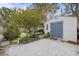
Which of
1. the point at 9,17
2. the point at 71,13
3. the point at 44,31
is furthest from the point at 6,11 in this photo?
the point at 71,13

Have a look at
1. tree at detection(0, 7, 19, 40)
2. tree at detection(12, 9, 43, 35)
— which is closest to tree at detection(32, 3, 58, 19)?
tree at detection(12, 9, 43, 35)

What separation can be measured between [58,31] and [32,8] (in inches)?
15.1

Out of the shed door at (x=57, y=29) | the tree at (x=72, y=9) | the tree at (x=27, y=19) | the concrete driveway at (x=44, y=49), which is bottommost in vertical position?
the concrete driveway at (x=44, y=49)

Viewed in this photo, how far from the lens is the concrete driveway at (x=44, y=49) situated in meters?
2.89

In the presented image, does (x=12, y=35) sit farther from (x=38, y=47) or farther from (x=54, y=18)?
(x=54, y=18)

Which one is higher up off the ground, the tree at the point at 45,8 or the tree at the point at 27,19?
the tree at the point at 45,8

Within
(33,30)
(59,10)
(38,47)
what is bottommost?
(38,47)

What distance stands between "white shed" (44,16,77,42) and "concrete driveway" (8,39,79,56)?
84 millimetres

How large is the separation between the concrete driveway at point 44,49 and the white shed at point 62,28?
84 mm

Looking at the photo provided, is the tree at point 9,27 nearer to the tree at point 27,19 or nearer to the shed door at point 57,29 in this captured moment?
the tree at point 27,19

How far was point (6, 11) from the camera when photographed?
2898mm

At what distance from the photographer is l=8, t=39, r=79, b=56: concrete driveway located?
289cm

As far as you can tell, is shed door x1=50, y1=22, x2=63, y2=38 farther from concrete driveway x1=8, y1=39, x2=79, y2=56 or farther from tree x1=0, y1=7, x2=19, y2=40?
tree x1=0, y1=7, x2=19, y2=40

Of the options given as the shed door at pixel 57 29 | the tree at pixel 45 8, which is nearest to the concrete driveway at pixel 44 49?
the shed door at pixel 57 29
